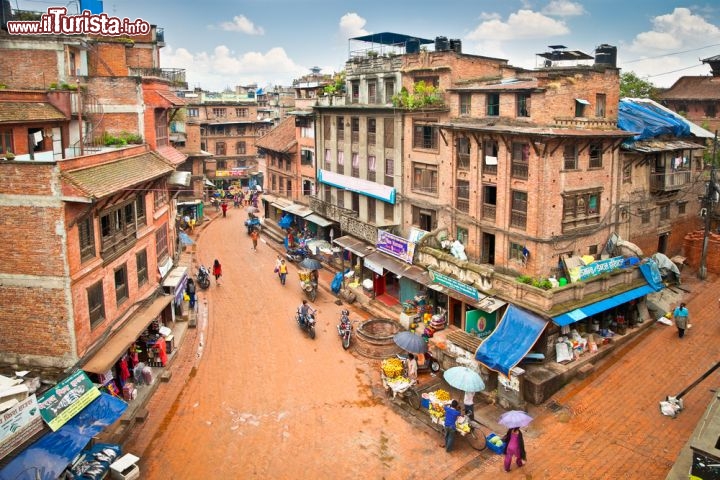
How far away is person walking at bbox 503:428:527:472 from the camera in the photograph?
1950 cm

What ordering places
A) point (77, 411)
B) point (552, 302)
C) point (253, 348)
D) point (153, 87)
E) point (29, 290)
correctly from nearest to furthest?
point (77, 411) < point (29, 290) < point (552, 302) < point (253, 348) < point (153, 87)

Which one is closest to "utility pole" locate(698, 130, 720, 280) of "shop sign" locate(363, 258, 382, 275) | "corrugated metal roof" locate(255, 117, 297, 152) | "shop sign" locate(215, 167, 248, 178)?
"shop sign" locate(363, 258, 382, 275)

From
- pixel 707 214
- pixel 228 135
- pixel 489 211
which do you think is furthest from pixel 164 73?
pixel 228 135

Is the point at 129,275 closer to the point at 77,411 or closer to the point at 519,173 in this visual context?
the point at 77,411

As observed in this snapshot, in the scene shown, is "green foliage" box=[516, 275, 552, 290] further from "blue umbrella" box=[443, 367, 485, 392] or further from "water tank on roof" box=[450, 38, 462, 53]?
"water tank on roof" box=[450, 38, 462, 53]

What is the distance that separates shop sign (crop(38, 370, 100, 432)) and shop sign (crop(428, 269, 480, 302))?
1757cm

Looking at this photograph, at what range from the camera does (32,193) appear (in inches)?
793

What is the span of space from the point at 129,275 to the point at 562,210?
21.4m

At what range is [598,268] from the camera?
28.1 meters

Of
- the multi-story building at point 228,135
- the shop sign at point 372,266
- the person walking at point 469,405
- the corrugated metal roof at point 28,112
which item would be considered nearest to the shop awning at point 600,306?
the person walking at point 469,405

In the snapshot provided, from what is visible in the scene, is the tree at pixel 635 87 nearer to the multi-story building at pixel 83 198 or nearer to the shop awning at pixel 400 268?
the shop awning at pixel 400 268

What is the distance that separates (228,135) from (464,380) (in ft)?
220

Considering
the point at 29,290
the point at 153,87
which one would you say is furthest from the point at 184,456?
the point at 153,87

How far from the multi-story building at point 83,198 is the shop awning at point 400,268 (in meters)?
12.4
